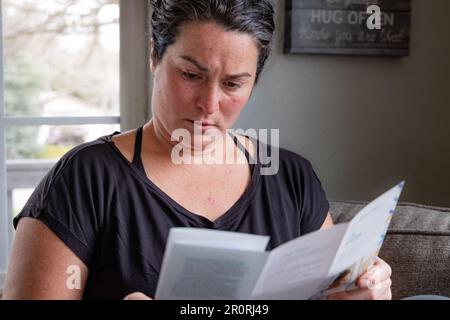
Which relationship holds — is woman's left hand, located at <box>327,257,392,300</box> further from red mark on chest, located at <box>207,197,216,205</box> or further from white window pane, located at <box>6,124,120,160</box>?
white window pane, located at <box>6,124,120,160</box>

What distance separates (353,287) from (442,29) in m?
1.25

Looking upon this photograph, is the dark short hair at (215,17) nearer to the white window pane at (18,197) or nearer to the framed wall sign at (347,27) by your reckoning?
the framed wall sign at (347,27)

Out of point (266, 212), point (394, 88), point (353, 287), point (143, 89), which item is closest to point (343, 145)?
point (394, 88)

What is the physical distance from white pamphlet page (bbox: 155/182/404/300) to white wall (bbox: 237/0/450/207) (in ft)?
3.41

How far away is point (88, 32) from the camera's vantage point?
2.06m

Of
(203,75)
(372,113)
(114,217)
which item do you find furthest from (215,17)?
(372,113)

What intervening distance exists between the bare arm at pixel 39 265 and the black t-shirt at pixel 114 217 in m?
0.02

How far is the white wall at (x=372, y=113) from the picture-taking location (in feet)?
7.00

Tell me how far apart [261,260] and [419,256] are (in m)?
→ 0.79

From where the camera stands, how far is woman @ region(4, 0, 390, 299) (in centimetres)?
122

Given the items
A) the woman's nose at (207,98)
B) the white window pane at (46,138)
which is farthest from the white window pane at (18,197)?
the woman's nose at (207,98)

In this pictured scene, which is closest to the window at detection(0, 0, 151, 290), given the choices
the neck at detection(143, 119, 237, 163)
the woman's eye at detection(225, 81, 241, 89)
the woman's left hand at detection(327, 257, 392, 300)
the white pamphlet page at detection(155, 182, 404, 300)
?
the neck at detection(143, 119, 237, 163)

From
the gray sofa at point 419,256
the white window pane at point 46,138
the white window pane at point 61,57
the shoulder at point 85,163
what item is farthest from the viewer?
the white window pane at point 46,138

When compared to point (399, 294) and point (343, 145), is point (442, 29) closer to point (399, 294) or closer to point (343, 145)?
point (343, 145)
